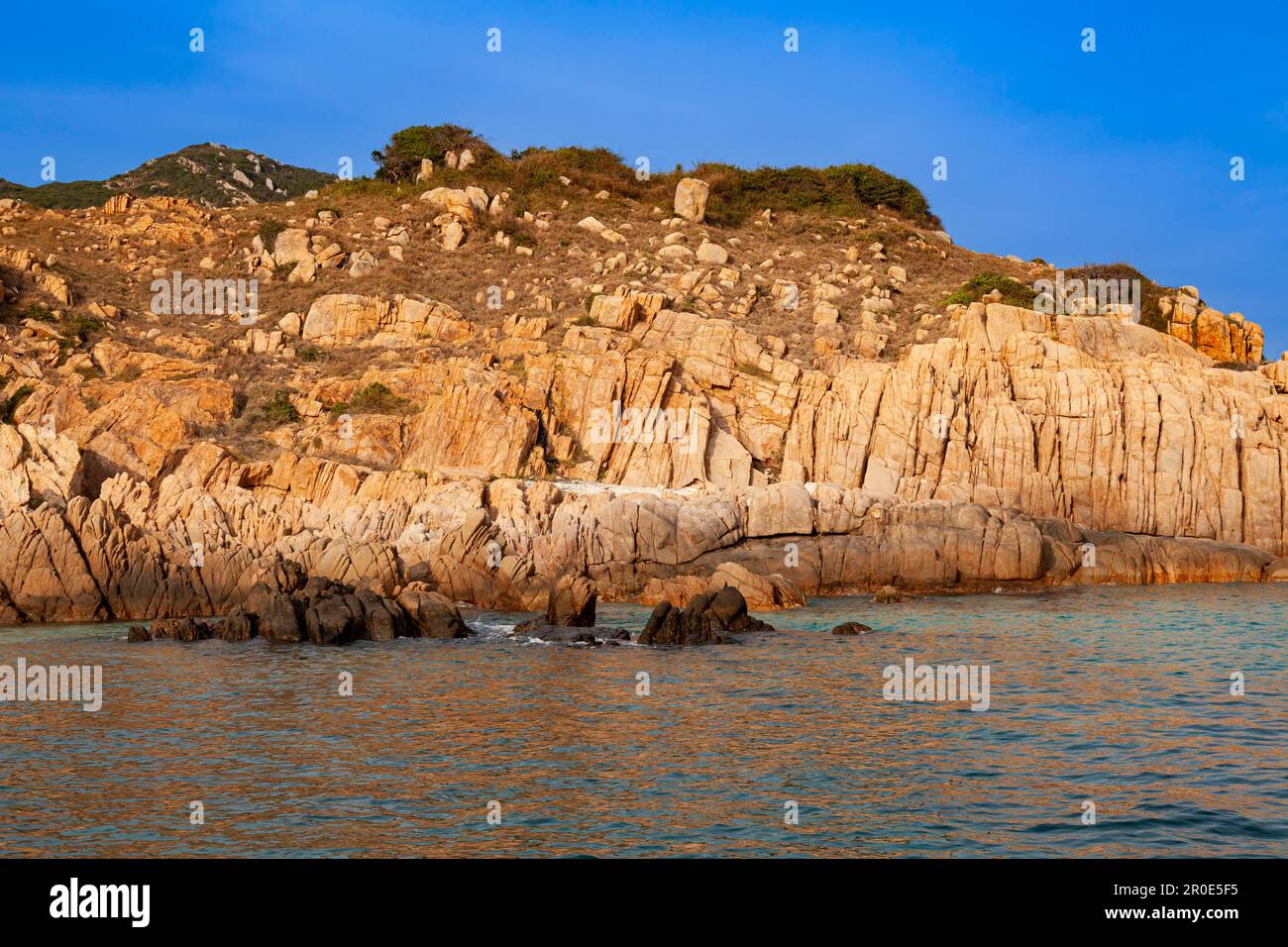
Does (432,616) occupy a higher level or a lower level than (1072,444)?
lower

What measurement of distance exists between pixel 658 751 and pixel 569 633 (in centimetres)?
1348

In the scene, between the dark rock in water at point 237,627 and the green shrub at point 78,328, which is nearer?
the dark rock in water at point 237,627

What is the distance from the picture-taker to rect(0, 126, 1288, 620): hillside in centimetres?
3956

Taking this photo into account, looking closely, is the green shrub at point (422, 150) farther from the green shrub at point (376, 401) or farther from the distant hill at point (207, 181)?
the green shrub at point (376, 401)

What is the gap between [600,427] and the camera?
4959cm

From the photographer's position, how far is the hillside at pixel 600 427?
130 ft

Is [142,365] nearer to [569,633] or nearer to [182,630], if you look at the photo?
[182,630]

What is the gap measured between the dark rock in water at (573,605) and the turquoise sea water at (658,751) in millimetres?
3071

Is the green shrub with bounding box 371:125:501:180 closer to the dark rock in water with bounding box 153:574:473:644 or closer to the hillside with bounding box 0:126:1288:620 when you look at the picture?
the hillside with bounding box 0:126:1288:620

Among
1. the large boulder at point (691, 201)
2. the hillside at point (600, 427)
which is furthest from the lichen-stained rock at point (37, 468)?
the large boulder at point (691, 201)

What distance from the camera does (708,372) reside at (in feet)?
172

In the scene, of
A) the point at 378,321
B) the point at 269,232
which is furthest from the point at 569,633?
the point at 269,232

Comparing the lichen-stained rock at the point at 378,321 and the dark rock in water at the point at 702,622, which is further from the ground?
the lichen-stained rock at the point at 378,321

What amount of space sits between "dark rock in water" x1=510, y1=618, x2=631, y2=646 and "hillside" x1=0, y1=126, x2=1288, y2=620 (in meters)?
6.13
